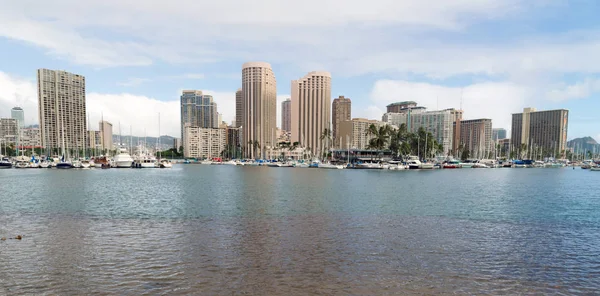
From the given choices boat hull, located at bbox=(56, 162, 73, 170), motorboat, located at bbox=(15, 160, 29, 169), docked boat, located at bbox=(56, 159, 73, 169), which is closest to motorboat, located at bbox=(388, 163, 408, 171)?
docked boat, located at bbox=(56, 159, 73, 169)

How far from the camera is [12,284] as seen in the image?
1409 centimetres

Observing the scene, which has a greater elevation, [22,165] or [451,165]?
[22,165]

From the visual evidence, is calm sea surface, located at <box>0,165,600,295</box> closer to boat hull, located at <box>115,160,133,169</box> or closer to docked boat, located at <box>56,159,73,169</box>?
docked boat, located at <box>56,159,73,169</box>

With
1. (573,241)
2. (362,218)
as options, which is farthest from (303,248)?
(573,241)

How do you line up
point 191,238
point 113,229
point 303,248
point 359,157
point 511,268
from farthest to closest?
point 359,157
point 113,229
point 191,238
point 303,248
point 511,268

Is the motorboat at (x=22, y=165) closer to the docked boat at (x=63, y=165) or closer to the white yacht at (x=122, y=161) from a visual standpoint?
the docked boat at (x=63, y=165)

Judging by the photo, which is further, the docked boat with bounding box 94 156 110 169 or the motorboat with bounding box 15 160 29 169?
the docked boat with bounding box 94 156 110 169

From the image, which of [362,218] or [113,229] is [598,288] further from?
[113,229]

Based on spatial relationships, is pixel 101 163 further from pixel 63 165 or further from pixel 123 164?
pixel 63 165

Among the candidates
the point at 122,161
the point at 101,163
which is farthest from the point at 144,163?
the point at 101,163

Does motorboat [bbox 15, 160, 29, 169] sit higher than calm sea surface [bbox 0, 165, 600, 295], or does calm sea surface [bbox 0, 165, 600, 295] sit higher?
calm sea surface [bbox 0, 165, 600, 295]

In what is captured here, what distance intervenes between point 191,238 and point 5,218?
18.9 metres

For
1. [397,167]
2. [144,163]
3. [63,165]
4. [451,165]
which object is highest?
[144,163]

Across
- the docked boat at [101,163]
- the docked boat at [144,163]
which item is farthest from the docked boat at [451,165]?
the docked boat at [101,163]
